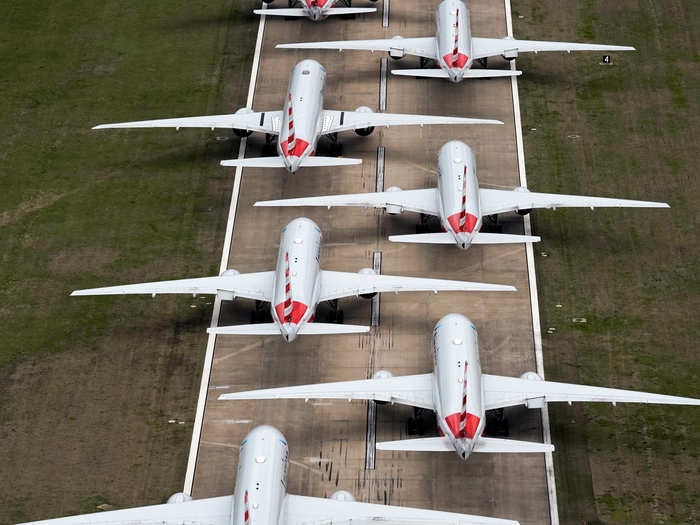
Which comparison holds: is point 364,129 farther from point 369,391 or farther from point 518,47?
point 369,391

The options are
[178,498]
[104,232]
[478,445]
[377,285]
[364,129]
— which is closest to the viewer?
[178,498]

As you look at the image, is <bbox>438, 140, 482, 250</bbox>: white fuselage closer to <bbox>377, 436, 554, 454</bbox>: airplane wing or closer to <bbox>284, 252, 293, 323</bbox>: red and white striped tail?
<bbox>284, 252, 293, 323</bbox>: red and white striped tail

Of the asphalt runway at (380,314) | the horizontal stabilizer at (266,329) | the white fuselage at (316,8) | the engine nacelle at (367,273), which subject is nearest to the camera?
the asphalt runway at (380,314)

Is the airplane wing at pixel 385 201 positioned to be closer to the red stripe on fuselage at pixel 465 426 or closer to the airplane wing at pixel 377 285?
the airplane wing at pixel 377 285

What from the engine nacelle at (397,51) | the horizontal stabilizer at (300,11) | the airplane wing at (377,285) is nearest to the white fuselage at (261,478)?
the airplane wing at (377,285)

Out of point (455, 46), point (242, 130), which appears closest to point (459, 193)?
point (455, 46)

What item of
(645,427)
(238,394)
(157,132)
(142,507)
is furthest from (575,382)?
(157,132)

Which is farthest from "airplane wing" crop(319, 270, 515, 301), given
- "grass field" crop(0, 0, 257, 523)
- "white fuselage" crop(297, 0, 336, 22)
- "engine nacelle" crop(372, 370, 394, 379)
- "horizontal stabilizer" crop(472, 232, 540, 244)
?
"white fuselage" crop(297, 0, 336, 22)
